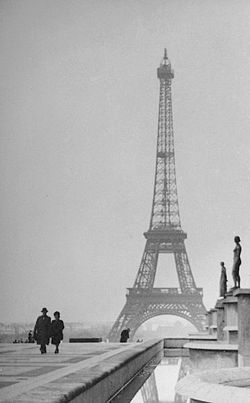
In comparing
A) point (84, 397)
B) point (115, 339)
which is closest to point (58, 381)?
point (84, 397)

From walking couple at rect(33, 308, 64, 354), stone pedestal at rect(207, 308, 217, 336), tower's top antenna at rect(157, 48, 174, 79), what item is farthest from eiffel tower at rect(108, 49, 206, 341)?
walking couple at rect(33, 308, 64, 354)

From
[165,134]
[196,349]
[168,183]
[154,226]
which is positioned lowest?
[196,349]

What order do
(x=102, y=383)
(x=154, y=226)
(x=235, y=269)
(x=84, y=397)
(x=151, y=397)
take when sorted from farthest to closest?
(x=154, y=226) → (x=235, y=269) → (x=151, y=397) → (x=102, y=383) → (x=84, y=397)

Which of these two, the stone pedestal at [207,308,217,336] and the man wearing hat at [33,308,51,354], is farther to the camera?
the stone pedestal at [207,308,217,336]

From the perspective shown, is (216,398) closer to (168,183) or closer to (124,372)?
(124,372)

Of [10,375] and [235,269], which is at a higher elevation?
[235,269]

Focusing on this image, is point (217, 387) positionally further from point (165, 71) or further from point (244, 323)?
point (165, 71)

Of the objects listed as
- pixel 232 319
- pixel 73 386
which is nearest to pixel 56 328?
pixel 232 319

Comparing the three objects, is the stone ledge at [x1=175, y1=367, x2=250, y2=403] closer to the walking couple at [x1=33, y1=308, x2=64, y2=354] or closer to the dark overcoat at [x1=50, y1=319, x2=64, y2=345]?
the walking couple at [x1=33, y1=308, x2=64, y2=354]

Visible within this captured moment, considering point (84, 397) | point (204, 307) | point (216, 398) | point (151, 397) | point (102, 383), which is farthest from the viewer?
point (204, 307)
